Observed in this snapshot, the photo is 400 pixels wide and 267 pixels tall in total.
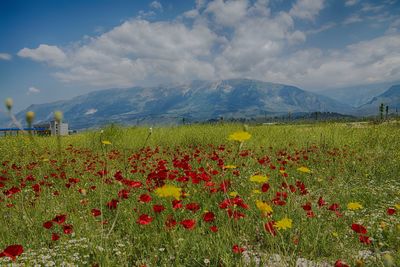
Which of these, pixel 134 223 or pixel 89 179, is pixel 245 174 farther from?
pixel 89 179

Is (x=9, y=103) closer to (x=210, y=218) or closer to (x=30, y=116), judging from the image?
(x=30, y=116)

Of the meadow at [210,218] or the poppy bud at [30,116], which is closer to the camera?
the poppy bud at [30,116]

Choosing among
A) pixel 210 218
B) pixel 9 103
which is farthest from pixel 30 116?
pixel 210 218

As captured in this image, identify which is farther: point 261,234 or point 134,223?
point 134,223

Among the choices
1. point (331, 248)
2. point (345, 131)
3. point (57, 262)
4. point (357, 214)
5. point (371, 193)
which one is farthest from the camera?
point (345, 131)

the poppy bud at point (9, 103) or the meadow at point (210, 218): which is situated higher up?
the poppy bud at point (9, 103)

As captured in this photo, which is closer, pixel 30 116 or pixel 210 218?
pixel 30 116

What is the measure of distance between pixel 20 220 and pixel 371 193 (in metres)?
4.29

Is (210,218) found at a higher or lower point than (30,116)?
lower

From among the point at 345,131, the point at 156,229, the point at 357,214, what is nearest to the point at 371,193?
the point at 357,214

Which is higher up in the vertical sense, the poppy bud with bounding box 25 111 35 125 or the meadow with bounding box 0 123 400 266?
the poppy bud with bounding box 25 111 35 125

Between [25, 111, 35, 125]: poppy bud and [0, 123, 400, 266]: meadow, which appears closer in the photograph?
[25, 111, 35, 125]: poppy bud

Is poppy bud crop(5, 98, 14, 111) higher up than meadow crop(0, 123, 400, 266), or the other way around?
poppy bud crop(5, 98, 14, 111)

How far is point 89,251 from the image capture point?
7.64ft
